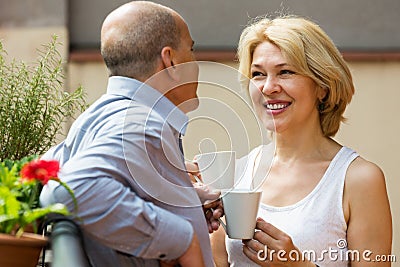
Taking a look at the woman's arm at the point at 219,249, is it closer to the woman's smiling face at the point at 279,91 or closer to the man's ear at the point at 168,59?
the woman's smiling face at the point at 279,91

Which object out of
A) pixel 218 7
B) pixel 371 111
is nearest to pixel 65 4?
pixel 218 7

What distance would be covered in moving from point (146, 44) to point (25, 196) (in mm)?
345

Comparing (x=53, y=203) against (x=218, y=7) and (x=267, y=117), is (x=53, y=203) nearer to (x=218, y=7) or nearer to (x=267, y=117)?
(x=267, y=117)

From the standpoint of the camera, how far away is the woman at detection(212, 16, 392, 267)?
225 cm

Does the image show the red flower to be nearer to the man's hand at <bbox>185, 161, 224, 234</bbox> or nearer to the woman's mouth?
the man's hand at <bbox>185, 161, 224, 234</bbox>

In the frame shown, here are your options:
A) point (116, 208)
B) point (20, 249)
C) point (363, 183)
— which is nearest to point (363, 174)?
point (363, 183)

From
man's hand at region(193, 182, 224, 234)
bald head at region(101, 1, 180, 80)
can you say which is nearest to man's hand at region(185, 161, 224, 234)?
man's hand at region(193, 182, 224, 234)

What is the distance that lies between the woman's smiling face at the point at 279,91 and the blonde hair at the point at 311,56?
0.02 m

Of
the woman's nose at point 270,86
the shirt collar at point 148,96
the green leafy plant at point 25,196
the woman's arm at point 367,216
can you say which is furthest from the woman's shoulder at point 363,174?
the green leafy plant at point 25,196

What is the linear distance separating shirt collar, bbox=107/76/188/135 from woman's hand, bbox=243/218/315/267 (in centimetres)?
57

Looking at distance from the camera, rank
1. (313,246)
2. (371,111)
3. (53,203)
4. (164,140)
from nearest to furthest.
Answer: (53,203) < (164,140) < (313,246) < (371,111)

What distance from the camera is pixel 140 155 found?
1.35 m

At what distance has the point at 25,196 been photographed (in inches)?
52.5

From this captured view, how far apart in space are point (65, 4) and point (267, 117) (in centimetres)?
285
